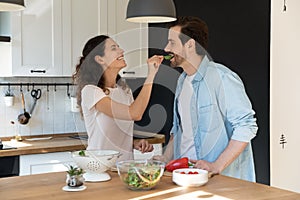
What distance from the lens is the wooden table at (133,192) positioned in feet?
6.34

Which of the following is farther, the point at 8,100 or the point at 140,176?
the point at 8,100

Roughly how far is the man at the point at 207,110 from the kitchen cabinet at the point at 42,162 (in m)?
1.17

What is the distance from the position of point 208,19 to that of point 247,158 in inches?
85.5

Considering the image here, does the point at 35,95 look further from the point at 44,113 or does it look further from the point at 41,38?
the point at 41,38

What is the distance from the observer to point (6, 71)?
3686 millimetres

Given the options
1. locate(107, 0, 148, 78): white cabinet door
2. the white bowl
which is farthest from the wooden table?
locate(107, 0, 148, 78): white cabinet door

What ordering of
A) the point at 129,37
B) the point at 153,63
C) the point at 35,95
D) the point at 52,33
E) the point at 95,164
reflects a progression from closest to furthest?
the point at 95,164 → the point at 153,63 → the point at 52,33 → the point at 35,95 → the point at 129,37

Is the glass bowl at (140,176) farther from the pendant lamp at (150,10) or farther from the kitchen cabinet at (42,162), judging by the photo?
the kitchen cabinet at (42,162)

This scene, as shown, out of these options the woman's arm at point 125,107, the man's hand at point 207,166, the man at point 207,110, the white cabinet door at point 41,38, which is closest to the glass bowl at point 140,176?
the man's hand at point 207,166

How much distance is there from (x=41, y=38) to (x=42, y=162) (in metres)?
1.02

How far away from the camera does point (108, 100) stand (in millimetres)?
2619

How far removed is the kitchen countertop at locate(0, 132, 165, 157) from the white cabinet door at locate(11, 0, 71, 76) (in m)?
0.57
